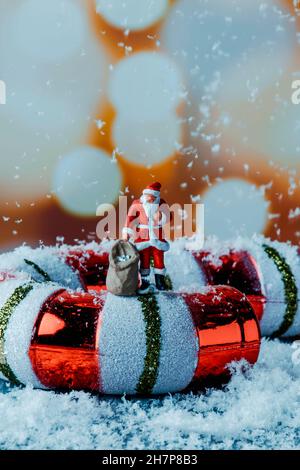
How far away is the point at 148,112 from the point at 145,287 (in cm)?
149

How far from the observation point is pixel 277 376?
1250 millimetres

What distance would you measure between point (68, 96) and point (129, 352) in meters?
1.69

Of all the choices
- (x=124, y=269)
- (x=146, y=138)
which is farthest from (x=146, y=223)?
(x=146, y=138)

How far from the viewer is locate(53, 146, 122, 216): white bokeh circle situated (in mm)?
2611

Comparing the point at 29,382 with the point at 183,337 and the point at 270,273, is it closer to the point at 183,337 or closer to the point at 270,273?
the point at 183,337

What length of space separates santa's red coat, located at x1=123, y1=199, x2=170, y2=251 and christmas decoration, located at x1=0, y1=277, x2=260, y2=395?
0.45 feet

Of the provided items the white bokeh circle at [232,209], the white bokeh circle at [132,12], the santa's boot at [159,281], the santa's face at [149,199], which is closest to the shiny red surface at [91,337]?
the santa's boot at [159,281]

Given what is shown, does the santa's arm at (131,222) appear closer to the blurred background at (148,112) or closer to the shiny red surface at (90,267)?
the shiny red surface at (90,267)

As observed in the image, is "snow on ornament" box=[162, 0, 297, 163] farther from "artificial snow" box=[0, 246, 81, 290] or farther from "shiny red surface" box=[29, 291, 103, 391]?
"shiny red surface" box=[29, 291, 103, 391]

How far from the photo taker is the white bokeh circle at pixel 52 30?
241 cm

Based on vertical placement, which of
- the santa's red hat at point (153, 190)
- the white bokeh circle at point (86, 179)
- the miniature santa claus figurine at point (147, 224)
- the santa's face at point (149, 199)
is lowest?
the miniature santa claus figurine at point (147, 224)

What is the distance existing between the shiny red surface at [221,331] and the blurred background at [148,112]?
143 cm

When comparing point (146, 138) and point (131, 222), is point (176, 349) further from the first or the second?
point (146, 138)
